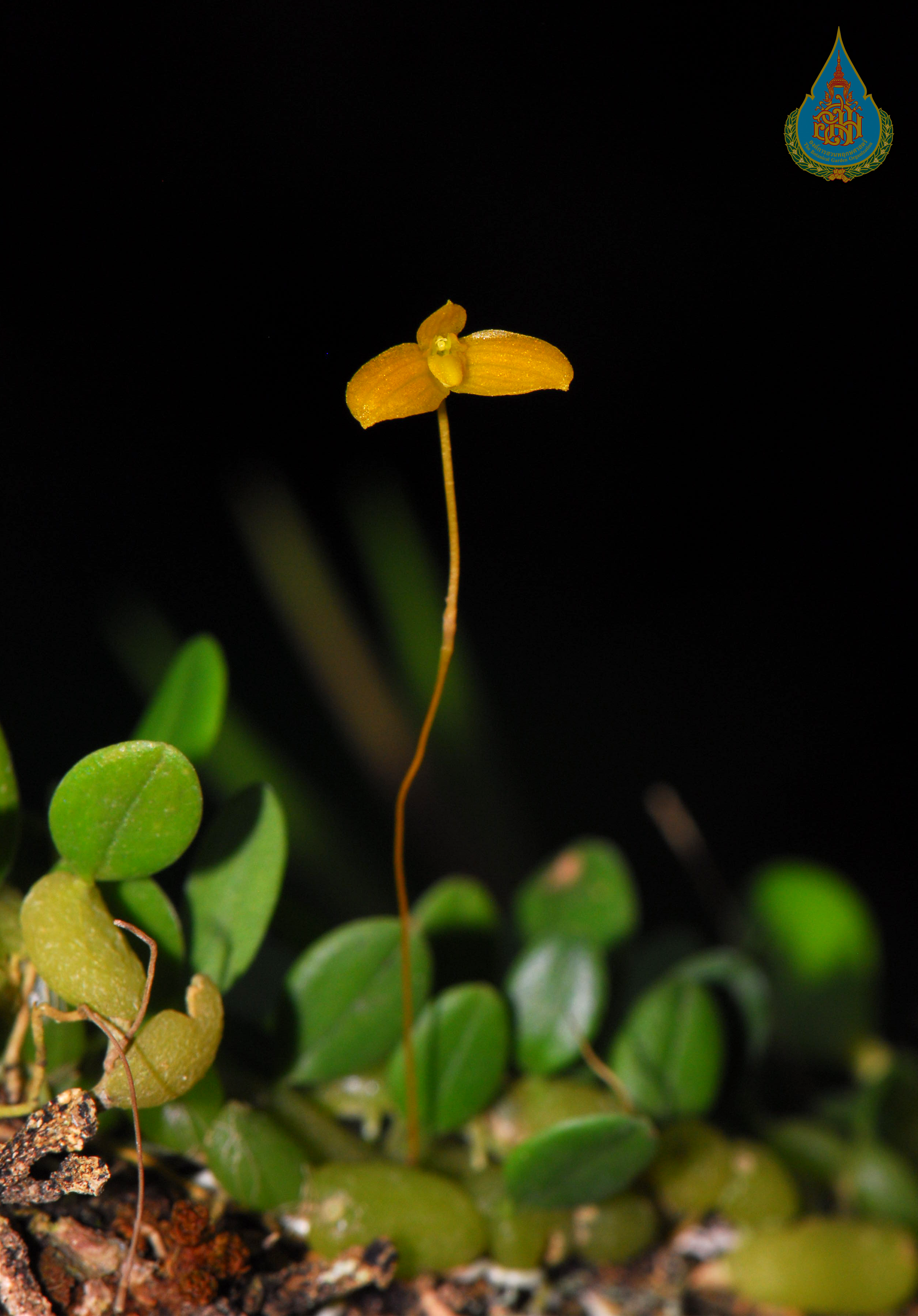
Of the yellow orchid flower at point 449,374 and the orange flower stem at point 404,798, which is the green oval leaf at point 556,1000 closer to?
the orange flower stem at point 404,798

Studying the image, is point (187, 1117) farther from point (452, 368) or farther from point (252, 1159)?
point (452, 368)

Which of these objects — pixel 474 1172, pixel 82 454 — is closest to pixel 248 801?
pixel 474 1172

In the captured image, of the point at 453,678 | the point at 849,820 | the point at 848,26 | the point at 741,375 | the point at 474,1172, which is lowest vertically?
the point at 849,820

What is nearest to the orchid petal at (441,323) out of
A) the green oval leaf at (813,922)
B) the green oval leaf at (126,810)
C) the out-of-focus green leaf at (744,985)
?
the green oval leaf at (126,810)

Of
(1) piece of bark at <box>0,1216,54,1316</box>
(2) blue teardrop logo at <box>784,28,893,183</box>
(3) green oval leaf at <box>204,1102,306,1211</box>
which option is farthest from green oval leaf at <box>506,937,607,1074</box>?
(2) blue teardrop logo at <box>784,28,893,183</box>

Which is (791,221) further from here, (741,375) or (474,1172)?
(474,1172)

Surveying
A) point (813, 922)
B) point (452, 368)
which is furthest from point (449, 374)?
point (813, 922)

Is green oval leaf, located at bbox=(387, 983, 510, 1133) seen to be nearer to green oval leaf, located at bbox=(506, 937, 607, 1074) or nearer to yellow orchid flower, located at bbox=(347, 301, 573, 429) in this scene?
green oval leaf, located at bbox=(506, 937, 607, 1074)
